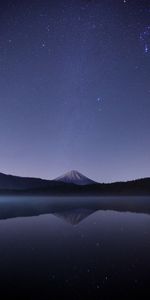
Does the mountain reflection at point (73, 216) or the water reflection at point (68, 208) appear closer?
the mountain reflection at point (73, 216)

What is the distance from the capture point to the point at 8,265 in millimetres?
15211

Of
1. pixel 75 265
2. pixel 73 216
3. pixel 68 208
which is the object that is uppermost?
pixel 68 208

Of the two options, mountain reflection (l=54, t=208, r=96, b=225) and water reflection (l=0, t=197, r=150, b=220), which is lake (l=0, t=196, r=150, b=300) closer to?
mountain reflection (l=54, t=208, r=96, b=225)

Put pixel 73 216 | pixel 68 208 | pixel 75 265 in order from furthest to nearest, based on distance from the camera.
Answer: pixel 68 208, pixel 73 216, pixel 75 265

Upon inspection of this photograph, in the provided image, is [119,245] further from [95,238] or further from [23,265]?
[23,265]

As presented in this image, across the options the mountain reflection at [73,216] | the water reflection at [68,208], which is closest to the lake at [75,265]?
the mountain reflection at [73,216]

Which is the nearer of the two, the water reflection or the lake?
the lake

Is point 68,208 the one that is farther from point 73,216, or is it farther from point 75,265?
point 75,265

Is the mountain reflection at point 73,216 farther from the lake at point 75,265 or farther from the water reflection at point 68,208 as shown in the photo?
the lake at point 75,265

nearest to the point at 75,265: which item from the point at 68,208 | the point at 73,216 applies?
the point at 73,216

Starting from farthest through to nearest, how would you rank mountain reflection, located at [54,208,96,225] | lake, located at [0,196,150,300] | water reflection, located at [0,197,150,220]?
water reflection, located at [0,197,150,220] < mountain reflection, located at [54,208,96,225] < lake, located at [0,196,150,300]

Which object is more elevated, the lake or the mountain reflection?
the mountain reflection

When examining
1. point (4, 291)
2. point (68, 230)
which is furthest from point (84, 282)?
point (68, 230)

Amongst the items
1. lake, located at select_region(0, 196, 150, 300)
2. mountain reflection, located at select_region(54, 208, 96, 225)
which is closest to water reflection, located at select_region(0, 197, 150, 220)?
mountain reflection, located at select_region(54, 208, 96, 225)
